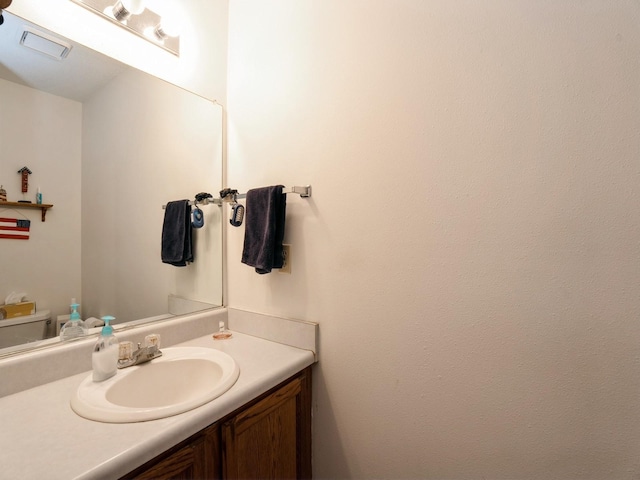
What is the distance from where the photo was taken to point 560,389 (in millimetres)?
725

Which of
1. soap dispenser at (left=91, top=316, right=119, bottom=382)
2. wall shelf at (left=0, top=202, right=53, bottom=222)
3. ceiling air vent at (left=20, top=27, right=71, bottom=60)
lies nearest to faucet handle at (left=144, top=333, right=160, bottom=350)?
soap dispenser at (left=91, top=316, right=119, bottom=382)

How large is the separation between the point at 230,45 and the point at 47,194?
107cm

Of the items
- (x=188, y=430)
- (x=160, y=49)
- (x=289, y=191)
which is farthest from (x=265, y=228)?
(x=160, y=49)

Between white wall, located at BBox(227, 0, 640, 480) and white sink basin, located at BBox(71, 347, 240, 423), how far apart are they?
0.35 metres

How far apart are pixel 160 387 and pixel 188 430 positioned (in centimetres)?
39

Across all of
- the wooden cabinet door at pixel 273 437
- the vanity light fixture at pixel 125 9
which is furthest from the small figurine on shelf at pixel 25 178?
the wooden cabinet door at pixel 273 437

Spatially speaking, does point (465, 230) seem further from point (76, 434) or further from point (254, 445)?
point (76, 434)

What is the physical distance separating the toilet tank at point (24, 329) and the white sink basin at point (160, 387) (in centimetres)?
23

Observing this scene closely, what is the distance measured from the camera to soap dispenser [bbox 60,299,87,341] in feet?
3.14

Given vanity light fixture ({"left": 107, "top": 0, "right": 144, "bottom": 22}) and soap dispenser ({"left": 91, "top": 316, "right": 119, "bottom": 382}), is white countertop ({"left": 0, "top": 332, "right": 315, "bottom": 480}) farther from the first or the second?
vanity light fixture ({"left": 107, "top": 0, "right": 144, "bottom": 22})

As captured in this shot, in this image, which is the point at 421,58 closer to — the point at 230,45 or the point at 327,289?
the point at 327,289

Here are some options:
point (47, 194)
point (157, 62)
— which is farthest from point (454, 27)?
point (47, 194)

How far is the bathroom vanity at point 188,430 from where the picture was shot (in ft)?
1.89

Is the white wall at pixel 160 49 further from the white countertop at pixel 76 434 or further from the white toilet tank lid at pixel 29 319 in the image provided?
the white countertop at pixel 76 434
